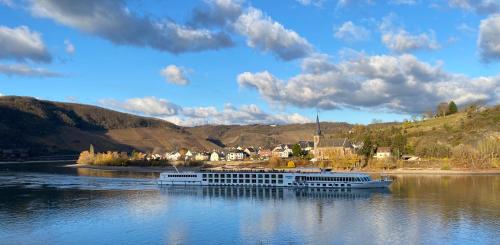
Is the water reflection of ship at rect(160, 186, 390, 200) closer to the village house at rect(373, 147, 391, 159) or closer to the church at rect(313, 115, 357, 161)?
the village house at rect(373, 147, 391, 159)

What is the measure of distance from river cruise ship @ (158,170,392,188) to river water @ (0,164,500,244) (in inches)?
134

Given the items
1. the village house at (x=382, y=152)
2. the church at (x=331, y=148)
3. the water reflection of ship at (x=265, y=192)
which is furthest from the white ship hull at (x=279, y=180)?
the church at (x=331, y=148)

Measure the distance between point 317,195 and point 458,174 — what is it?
56316 mm

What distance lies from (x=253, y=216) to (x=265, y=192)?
29279 mm

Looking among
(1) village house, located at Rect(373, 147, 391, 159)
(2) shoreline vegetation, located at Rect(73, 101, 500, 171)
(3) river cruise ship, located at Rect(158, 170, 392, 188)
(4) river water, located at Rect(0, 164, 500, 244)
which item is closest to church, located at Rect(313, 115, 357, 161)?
A: (2) shoreline vegetation, located at Rect(73, 101, 500, 171)

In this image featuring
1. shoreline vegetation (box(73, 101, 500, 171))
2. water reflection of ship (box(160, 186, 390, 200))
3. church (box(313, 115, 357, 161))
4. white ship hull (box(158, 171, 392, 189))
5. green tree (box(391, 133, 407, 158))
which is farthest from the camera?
church (box(313, 115, 357, 161))

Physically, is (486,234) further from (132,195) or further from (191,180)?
(191,180)

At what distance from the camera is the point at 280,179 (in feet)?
326

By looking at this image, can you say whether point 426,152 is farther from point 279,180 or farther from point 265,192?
point 265,192

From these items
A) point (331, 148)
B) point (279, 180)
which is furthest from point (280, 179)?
point (331, 148)

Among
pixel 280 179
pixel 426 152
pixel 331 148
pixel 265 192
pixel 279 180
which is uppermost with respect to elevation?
pixel 331 148

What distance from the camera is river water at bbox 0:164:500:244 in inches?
1916

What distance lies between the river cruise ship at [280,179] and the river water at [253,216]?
3.40 metres

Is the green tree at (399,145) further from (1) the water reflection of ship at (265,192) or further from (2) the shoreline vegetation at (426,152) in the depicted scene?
(1) the water reflection of ship at (265,192)
